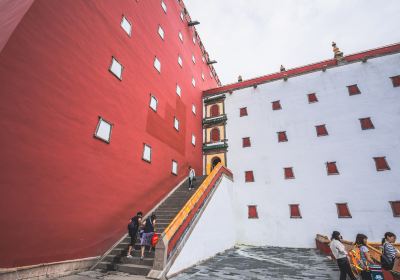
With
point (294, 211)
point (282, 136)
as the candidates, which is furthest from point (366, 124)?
point (294, 211)

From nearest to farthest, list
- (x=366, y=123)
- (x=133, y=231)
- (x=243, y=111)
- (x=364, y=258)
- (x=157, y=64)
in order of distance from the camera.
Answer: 1. (x=364, y=258)
2. (x=133, y=231)
3. (x=157, y=64)
4. (x=366, y=123)
5. (x=243, y=111)

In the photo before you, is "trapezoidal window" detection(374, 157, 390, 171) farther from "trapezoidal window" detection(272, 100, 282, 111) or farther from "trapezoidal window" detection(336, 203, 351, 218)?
"trapezoidal window" detection(272, 100, 282, 111)

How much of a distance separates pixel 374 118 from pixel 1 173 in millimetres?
20975

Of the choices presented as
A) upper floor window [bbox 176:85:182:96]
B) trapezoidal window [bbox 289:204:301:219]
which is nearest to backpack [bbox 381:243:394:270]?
trapezoidal window [bbox 289:204:301:219]

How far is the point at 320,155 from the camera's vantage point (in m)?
16.9

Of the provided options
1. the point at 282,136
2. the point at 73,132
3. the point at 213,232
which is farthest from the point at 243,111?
the point at 73,132

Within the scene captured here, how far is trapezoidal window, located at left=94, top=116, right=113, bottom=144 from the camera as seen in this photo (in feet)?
29.6

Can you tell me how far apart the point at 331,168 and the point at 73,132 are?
54.6 ft

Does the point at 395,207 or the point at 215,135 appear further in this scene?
the point at 215,135

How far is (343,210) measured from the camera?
1503 cm

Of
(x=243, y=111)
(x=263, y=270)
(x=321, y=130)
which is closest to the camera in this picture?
(x=263, y=270)

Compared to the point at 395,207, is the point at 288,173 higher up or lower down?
higher up

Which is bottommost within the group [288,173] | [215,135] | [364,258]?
[364,258]

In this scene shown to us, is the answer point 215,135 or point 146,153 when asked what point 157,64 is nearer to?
point 146,153
